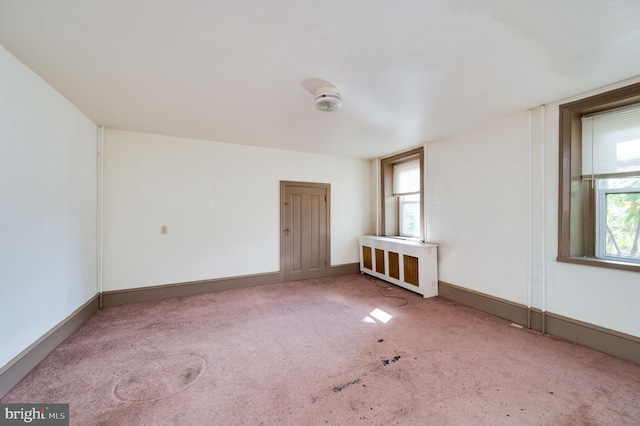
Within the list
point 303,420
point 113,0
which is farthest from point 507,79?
point 303,420

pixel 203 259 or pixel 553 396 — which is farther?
pixel 203 259

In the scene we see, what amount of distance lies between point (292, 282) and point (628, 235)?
4514 millimetres

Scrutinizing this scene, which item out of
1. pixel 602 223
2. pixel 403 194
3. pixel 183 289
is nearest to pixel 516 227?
pixel 602 223

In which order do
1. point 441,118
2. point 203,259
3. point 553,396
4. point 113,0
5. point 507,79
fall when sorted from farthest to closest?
point 203,259 < point 441,118 < point 507,79 < point 553,396 < point 113,0

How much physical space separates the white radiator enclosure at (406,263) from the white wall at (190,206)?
75.2 inches

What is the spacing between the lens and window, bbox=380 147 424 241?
4730 millimetres

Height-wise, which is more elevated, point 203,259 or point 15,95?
point 15,95

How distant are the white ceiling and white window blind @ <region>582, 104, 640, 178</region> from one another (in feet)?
1.35

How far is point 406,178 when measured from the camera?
203 inches

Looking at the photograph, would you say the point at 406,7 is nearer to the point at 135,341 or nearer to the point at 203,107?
the point at 203,107

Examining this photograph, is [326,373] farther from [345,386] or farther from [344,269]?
[344,269]

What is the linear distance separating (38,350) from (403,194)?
5.50 m

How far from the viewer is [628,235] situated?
7.94ft

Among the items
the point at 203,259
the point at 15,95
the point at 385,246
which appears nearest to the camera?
the point at 15,95
